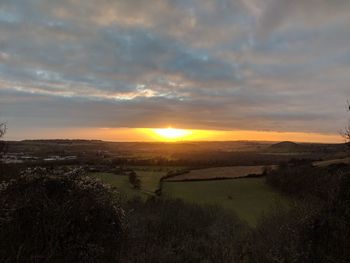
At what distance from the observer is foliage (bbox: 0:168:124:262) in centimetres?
805

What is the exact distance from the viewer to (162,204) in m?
45.5

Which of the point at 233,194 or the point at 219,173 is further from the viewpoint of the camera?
the point at 219,173

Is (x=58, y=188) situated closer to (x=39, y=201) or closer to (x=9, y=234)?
(x=39, y=201)

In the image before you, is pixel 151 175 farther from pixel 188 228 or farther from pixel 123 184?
pixel 188 228

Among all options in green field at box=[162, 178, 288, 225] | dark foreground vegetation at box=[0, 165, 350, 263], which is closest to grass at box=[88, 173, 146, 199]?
green field at box=[162, 178, 288, 225]

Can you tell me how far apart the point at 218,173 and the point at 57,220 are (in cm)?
5934

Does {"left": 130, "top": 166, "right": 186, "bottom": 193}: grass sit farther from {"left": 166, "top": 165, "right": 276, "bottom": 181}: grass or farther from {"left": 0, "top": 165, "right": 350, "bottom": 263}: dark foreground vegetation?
{"left": 0, "top": 165, "right": 350, "bottom": 263}: dark foreground vegetation

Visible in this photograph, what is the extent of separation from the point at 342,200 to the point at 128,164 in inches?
2774

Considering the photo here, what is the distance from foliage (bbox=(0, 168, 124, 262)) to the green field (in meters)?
35.4

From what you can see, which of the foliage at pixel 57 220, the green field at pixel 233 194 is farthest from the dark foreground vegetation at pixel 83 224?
the green field at pixel 233 194

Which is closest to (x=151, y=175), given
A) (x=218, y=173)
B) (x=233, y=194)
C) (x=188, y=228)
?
(x=218, y=173)

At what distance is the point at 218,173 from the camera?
66.4 metres

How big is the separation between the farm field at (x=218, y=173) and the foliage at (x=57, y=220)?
52268 mm

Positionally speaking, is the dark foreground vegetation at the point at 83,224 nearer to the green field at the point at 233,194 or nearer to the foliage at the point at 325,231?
the foliage at the point at 325,231
